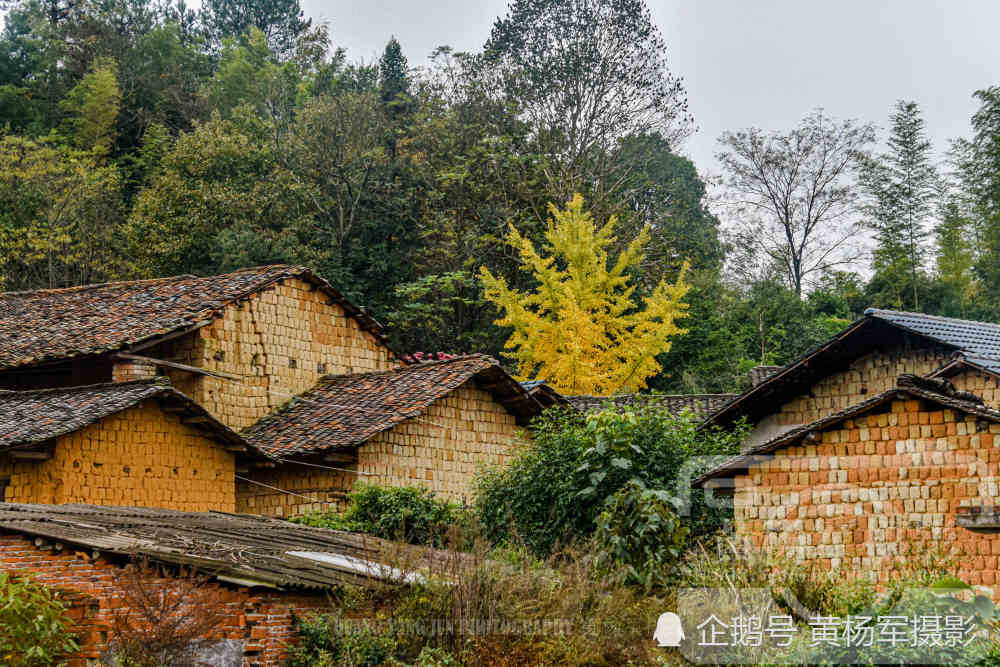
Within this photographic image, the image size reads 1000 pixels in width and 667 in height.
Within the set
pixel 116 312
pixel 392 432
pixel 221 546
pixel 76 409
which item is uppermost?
pixel 116 312

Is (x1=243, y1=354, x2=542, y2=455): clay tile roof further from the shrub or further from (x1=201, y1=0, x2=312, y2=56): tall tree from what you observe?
(x1=201, y1=0, x2=312, y2=56): tall tree

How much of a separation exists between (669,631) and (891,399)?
13.3ft

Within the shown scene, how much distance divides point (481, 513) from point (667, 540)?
16.6 ft

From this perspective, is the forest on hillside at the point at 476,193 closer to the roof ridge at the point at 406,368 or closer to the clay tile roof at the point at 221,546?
the roof ridge at the point at 406,368

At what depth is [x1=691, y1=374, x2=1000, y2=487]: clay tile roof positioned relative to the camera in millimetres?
13227

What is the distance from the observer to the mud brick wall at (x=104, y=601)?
10.9m

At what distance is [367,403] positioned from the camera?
73.5 ft

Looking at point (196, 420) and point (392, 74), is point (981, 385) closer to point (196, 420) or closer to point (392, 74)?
point (196, 420)

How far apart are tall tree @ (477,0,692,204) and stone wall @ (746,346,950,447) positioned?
61.6ft

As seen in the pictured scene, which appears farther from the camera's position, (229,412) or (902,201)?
(902,201)

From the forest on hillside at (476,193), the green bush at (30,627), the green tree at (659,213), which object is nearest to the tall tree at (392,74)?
the forest on hillside at (476,193)

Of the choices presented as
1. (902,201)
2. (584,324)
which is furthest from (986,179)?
(584,324)

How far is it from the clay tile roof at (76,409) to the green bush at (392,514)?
1710 millimetres

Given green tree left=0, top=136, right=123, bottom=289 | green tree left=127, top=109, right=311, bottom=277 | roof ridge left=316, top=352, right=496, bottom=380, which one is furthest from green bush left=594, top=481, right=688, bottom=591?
green tree left=0, top=136, right=123, bottom=289
